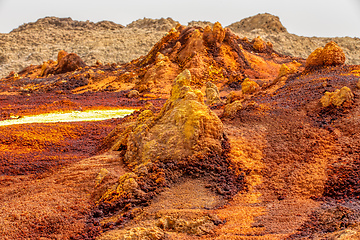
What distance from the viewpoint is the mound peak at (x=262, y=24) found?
7088cm

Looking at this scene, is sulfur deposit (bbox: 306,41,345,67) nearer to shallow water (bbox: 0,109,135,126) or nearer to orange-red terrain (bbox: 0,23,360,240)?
orange-red terrain (bbox: 0,23,360,240)

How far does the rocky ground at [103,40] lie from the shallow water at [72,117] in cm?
3862

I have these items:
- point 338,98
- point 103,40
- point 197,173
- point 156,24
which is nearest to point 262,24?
point 156,24

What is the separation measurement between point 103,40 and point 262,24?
35.0 metres

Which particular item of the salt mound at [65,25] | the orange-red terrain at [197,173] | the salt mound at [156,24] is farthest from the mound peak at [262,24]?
the orange-red terrain at [197,173]

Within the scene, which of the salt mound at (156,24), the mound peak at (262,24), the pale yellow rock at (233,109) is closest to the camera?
the pale yellow rock at (233,109)

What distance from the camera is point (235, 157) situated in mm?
8344

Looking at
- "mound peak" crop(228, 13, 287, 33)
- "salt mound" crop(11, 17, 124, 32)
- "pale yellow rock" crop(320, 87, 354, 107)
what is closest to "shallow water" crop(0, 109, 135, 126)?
"pale yellow rock" crop(320, 87, 354, 107)

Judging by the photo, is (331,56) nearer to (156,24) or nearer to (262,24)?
(262,24)

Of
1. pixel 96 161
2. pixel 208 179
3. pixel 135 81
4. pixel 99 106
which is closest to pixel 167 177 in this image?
pixel 208 179

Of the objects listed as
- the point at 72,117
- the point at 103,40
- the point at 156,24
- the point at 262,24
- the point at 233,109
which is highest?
the point at 156,24

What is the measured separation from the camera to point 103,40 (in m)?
62.6

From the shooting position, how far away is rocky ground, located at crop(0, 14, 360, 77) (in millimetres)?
58031

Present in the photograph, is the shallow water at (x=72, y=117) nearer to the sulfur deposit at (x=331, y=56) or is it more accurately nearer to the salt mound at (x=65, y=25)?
the sulfur deposit at (x=331, y=56)
